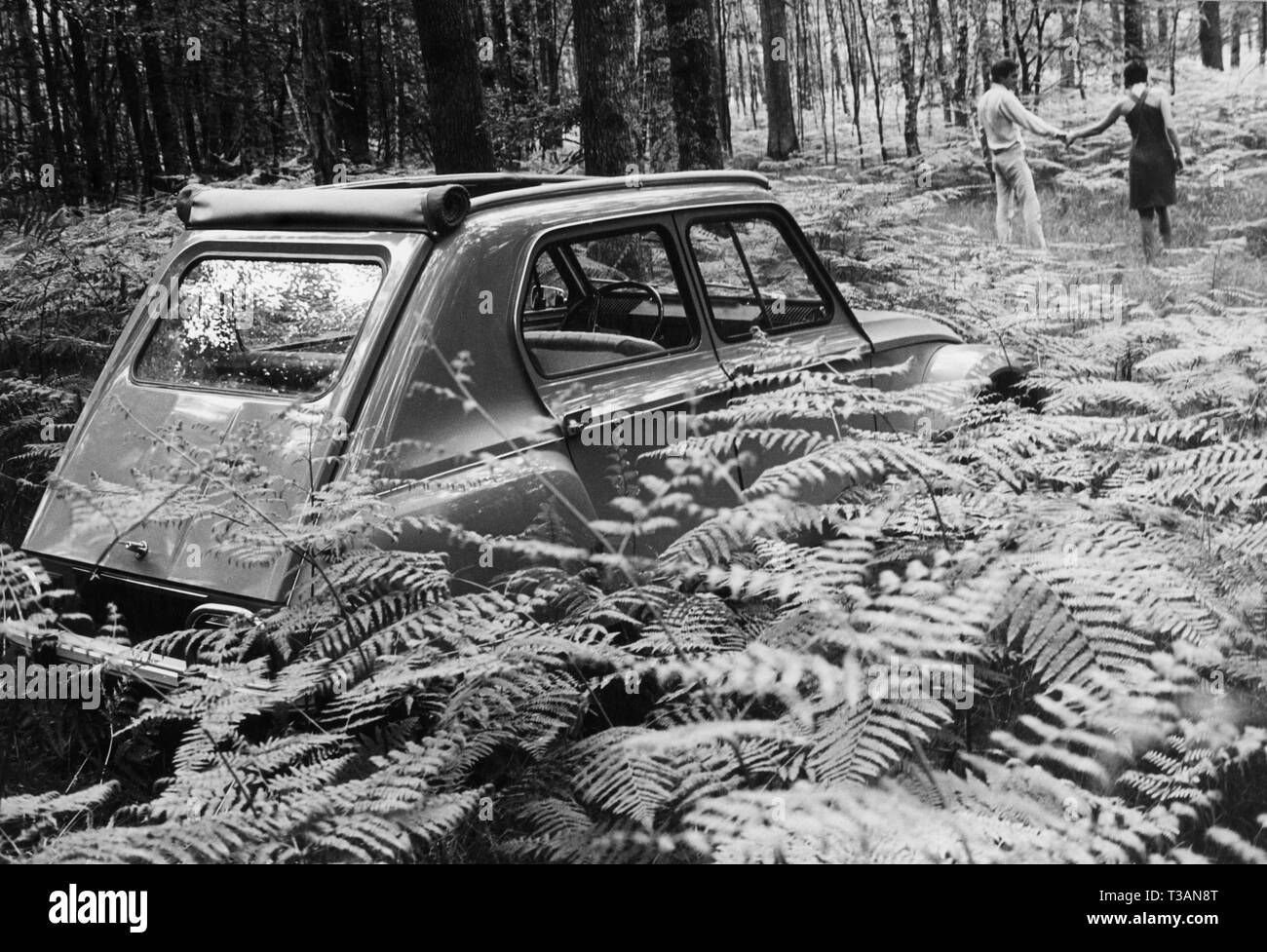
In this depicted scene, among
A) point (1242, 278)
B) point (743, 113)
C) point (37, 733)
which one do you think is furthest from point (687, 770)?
point (743, 113)

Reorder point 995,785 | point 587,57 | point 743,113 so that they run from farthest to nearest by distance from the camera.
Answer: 1. point 743,113
2. point 587,57
3. point 995,785

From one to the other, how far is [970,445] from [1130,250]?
11470mm

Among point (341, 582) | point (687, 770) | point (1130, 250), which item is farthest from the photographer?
point (1130, 250)

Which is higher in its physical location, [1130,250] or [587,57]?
[587,57]

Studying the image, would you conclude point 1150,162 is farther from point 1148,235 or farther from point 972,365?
point 972,365

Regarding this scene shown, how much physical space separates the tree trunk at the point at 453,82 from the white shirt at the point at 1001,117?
628 cm

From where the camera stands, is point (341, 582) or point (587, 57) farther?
point (587, 57)

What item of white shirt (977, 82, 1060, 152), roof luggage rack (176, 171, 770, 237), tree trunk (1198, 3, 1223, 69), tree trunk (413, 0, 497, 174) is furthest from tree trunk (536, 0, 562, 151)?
roof luggage rack (176, 171, 770, 237)

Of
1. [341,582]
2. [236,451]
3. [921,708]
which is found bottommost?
[921,708]

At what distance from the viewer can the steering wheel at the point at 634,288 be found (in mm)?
5125

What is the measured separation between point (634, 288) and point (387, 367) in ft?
6.27

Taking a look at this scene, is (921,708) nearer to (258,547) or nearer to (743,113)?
(258,547)

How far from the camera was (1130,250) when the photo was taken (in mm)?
13750

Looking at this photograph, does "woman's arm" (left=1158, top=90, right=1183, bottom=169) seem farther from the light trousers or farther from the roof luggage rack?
the roof luggage rack
